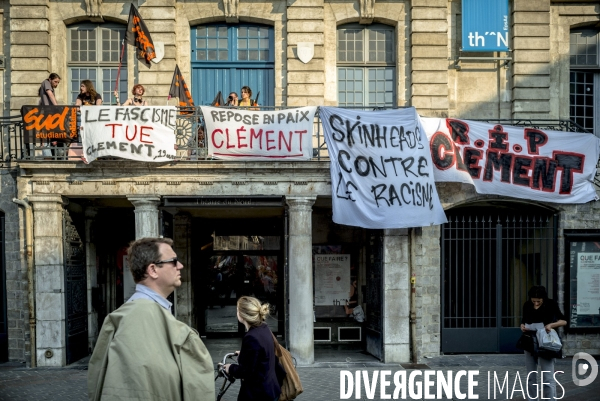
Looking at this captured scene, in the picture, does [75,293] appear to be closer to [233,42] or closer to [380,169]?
[233,42]

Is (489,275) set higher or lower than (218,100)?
lower

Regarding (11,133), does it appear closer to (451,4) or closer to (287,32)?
(287,32)

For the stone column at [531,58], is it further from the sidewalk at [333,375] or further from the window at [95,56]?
the window at [95,56]

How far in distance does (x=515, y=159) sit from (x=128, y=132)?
8238 millimetres

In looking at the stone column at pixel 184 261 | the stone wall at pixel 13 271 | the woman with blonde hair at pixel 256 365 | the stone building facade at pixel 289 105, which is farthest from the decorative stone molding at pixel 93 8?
the woman with blonde hair at pixel 256 365

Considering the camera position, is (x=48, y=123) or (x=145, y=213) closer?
(x=48, y=123)

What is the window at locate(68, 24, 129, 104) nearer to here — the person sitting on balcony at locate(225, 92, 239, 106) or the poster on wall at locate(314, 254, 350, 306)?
the person sitting on balcony at locate(225, 92, 239, 106)

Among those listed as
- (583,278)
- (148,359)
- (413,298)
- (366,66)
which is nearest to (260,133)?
(366,66)

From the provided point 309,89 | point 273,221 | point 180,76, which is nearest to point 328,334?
point 273,221

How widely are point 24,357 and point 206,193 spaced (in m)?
5.62

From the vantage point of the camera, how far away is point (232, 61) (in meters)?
15.3

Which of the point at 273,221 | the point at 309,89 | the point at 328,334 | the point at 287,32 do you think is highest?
the point at 287,32

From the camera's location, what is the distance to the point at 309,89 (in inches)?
583

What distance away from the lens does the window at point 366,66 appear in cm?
1538
